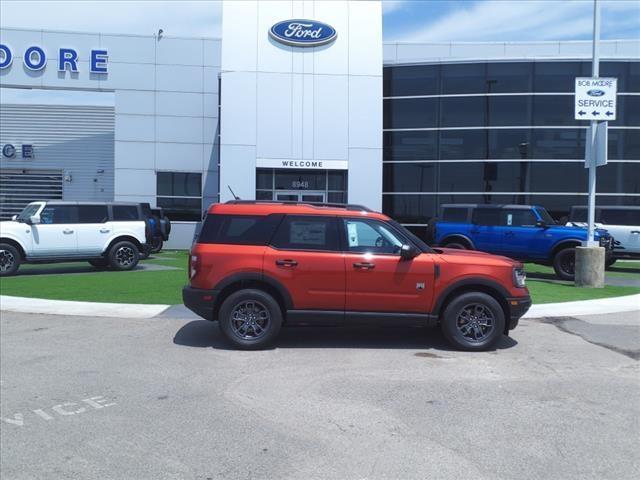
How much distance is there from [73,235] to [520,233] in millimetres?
12220

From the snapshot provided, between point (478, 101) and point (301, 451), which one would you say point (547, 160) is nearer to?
point (478, 101)

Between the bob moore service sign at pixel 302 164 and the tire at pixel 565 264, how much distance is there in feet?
30.3

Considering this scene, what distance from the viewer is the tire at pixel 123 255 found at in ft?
56.0

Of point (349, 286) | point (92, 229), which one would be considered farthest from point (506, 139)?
point (349, 286)

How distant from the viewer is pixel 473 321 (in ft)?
25.4

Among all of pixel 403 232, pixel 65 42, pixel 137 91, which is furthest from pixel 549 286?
pixel 65 42

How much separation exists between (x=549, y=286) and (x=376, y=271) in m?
8.19

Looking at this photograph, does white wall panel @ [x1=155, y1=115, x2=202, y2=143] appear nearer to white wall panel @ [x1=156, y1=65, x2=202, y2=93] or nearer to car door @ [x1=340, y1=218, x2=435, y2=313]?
white wall panel @ [x1=156, y1=65, x2=202, y2=93]

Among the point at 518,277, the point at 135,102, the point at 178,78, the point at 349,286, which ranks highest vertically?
the point at 178,78

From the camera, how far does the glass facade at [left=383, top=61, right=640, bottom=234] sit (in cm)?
2308

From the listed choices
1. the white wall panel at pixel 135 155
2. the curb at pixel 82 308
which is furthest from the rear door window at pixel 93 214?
the white wall panel at pixel 135 155

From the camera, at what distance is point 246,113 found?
873 inches

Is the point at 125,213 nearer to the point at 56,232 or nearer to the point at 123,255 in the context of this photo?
the point at 123,255

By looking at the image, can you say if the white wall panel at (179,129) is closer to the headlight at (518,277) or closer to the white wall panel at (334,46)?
the white wall panel at (334,46)
